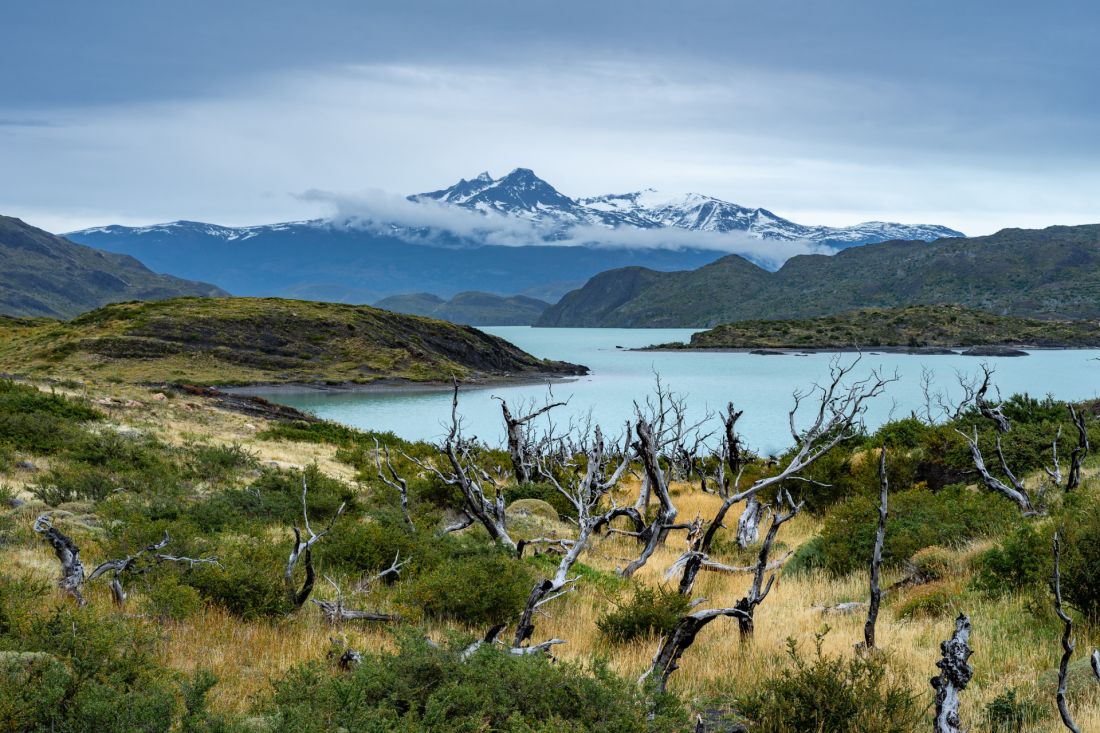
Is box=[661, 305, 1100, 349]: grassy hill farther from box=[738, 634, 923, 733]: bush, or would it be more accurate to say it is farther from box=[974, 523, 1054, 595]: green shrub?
box=[738, 634, 923, 733]: bush

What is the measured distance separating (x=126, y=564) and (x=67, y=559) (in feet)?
2.35

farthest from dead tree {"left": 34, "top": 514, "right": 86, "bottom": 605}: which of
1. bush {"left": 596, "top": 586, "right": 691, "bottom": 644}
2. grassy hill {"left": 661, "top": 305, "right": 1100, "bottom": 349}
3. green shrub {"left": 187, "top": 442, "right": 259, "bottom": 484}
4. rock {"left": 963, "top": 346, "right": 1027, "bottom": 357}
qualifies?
grassy hill {"left": 661, "top": 305, "right": 1100, "bottom": 349}

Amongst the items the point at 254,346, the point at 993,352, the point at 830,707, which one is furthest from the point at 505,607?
the point at 993,352

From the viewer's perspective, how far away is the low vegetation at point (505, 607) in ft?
17.0

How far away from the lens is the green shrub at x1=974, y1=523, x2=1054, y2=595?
9.20m

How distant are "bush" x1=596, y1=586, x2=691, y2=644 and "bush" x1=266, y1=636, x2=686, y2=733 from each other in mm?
3016

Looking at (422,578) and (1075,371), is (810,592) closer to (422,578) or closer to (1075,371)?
(422,578)

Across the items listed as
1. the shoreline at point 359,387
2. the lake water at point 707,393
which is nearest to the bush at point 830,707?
the lake water at point 707,393

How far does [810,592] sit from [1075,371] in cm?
11467

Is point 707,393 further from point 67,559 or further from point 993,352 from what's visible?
point 993,352

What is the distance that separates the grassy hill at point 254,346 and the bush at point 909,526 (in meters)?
74.2

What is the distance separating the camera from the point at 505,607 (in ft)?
30.9

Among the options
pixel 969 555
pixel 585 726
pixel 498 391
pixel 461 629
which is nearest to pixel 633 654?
pixel 461 629

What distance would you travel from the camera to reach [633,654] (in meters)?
7.86
